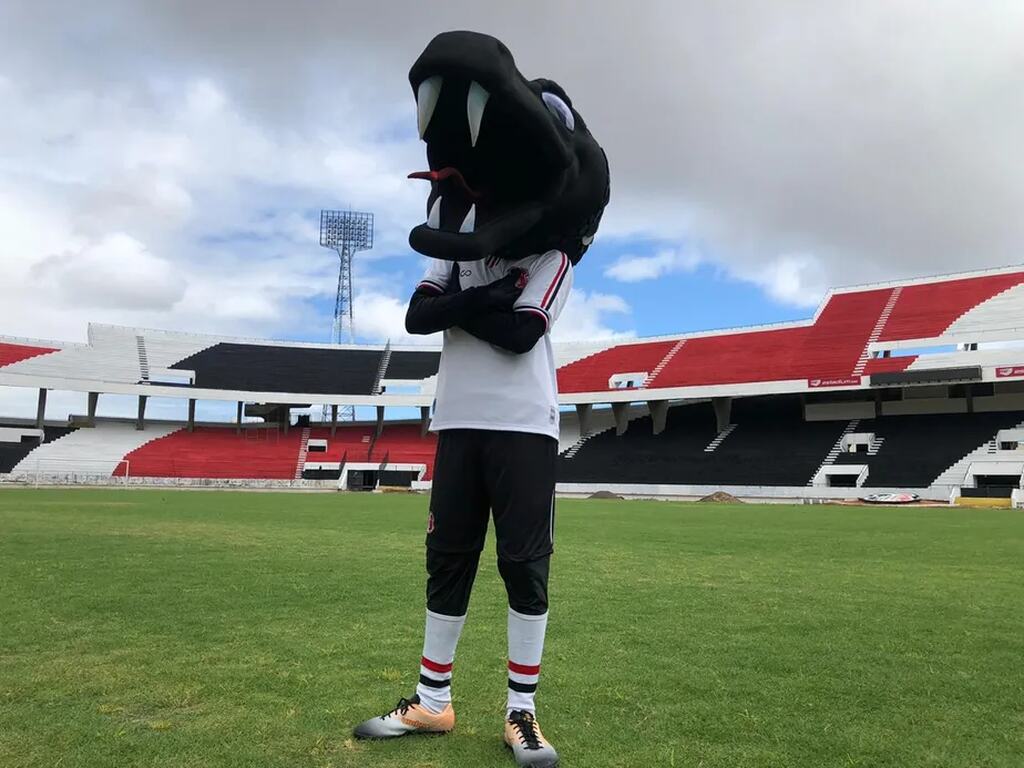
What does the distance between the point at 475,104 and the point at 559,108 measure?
2.04 ft

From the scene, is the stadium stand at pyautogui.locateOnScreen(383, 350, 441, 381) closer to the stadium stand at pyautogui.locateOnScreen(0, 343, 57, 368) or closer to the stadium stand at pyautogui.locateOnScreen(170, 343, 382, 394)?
the stadium stand at pyautogui.locateOnScreen(170, 343, 382, 394)

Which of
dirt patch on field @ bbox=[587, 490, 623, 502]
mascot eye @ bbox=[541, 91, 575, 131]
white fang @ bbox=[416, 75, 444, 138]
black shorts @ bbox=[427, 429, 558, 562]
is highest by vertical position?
mascot eye @ bbox=[541, 91, 575, 131]

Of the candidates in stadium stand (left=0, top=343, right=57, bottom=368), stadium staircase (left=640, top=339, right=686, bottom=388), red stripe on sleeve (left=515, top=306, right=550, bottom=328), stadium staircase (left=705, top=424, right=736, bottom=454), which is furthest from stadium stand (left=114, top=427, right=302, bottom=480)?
red stripe on sleeve (left=515, top=306, right=550, bottom=328)

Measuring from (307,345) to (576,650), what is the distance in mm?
50111

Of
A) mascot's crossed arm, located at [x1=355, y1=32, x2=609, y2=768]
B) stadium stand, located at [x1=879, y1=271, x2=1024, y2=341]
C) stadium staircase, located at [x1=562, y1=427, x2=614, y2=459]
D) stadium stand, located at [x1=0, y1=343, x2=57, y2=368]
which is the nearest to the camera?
mascot's crossed arm, located at [x1=355, y1=32, x2=609, y2=768]

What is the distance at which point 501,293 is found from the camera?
11.2ft

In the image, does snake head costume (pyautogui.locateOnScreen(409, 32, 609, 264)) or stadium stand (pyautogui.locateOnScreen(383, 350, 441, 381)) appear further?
stadium stand (pyautogui.locateOnScreen(383, 350, 441, 381))

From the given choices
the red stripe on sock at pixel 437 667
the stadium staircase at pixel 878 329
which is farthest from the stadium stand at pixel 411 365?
the red stripe on sock at pixel 437 667

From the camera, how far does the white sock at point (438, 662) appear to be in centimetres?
331

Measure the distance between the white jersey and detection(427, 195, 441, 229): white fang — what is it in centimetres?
35

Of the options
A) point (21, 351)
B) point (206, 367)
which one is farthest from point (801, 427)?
point (21, 351)

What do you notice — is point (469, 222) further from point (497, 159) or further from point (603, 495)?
point (603, 495)

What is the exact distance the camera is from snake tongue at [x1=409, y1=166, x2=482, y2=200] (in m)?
3.25

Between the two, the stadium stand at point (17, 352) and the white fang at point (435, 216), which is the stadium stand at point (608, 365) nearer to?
the stadium stand at point (17, 352)
